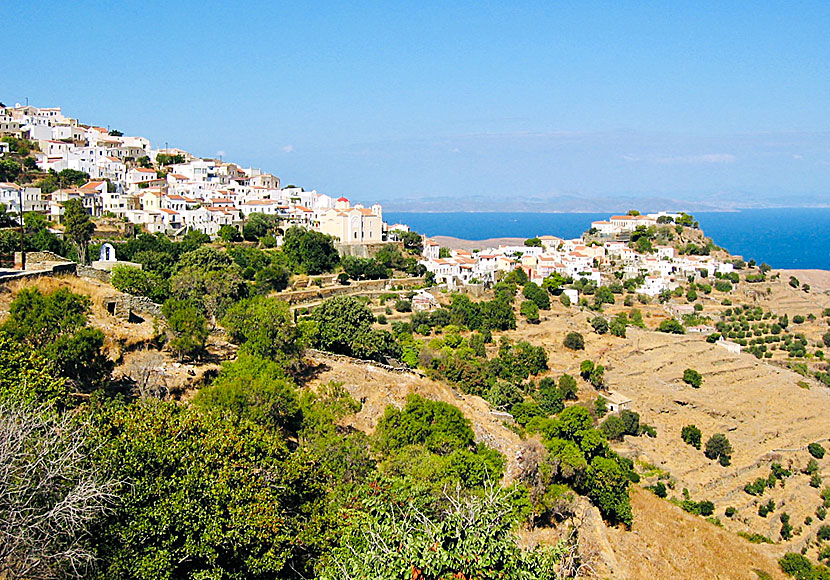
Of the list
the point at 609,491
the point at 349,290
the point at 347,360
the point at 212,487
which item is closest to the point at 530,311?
the point at 349,290

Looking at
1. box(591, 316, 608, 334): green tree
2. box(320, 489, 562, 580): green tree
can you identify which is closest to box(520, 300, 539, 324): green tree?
box(591, 316, 608, 334): green tree

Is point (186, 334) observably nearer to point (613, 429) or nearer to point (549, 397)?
point (549, 397)

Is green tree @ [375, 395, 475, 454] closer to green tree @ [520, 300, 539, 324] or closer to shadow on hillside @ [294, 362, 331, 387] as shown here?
shadow on hillside @ [294, 362, 331, 387]

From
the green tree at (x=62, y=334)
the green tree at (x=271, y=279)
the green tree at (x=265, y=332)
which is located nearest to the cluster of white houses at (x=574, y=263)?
the green tree at (x=271, y=279)

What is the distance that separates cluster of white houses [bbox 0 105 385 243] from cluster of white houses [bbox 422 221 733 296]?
7.57 meters

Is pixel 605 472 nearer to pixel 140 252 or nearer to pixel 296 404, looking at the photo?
pixel 296 404

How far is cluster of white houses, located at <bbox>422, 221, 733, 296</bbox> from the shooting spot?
59.3 meters

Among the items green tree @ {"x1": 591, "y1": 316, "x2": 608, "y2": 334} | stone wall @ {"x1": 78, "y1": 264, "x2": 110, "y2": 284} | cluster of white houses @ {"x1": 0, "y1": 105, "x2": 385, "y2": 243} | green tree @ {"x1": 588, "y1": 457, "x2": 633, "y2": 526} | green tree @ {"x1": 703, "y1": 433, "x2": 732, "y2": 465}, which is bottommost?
green tree @ {"x1": 703, "y1": 433, "x2": 732, "y2": 465}

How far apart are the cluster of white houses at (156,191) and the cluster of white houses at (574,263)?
7.57 metres

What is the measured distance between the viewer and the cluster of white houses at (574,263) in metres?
59.3

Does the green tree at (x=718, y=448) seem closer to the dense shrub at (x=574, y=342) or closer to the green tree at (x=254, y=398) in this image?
the dense shrub at (x=574, y=342)

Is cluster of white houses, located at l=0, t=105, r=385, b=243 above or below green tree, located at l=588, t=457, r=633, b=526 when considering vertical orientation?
above

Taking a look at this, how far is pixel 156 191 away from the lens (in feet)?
184

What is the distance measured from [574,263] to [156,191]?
3784 cm
